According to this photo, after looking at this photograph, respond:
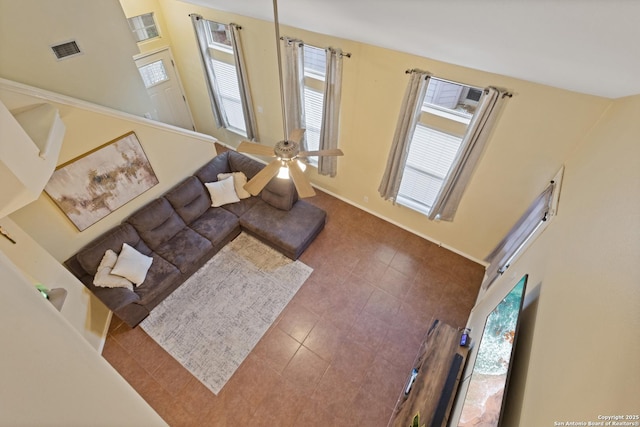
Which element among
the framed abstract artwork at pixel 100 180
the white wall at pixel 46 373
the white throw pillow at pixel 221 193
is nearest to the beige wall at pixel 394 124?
the white throw pillow at pixel 221 193

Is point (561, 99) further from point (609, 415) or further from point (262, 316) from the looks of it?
point (262, 316)

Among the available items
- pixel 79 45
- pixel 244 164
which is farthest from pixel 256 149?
pixel 244 164

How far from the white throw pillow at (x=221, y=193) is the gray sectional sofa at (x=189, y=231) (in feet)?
0.26

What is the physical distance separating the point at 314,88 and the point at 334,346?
3703 millimetres

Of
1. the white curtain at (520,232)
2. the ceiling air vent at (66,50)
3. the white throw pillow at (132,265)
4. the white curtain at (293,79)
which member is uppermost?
the ceiling air vent at (66,50)

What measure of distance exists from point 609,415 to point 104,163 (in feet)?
15.4

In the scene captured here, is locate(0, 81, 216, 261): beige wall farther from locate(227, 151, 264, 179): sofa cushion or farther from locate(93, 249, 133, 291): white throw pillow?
locate(227, 151, 264, 179): sofa cushion

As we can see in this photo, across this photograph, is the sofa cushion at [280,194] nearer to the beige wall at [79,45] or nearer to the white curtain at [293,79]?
the white curtain at [293,79]

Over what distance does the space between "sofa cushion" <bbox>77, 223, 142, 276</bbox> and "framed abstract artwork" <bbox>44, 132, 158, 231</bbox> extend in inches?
9.4

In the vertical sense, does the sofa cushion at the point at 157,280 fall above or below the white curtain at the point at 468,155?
below

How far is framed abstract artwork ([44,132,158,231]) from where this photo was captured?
10.9 ft

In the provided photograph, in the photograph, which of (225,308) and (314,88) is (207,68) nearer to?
(314,88)

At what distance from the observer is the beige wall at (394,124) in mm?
2992

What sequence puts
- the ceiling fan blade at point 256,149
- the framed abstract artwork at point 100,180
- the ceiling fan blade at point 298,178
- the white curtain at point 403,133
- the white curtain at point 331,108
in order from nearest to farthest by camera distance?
1. the ceiling fan blade at point 298,178
2. the ceiling fan blade at point 256,149
3. the framed abstract artwork at point 100,180
4. the white curtain at point 403,133
5. the white curtain at point 331,108
